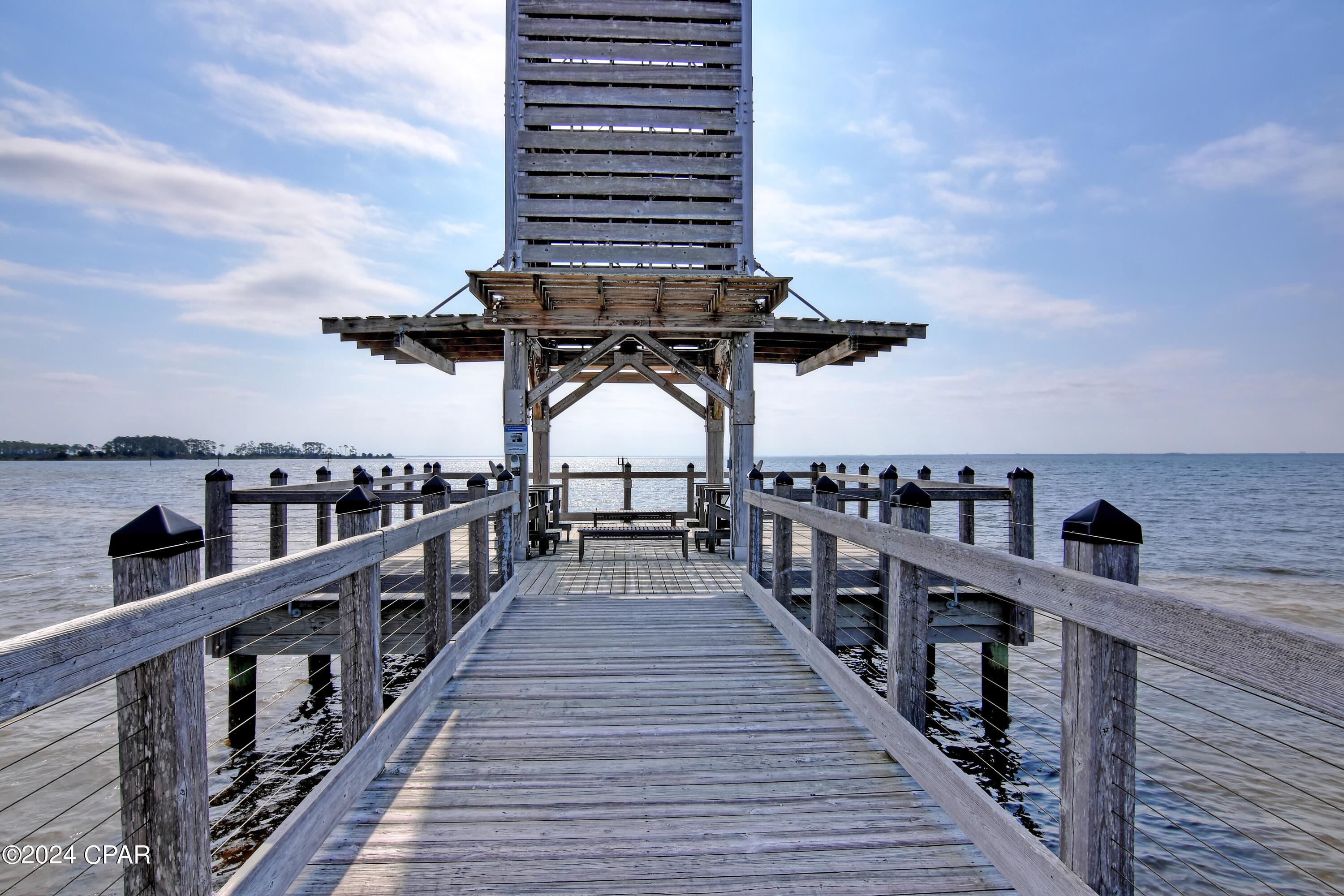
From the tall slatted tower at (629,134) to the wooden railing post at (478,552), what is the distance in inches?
210

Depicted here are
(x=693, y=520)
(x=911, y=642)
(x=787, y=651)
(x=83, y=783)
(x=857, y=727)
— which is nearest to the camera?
(x=911, y=642)

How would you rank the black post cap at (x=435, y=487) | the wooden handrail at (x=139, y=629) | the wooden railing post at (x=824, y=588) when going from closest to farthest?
1. the wooden handrail at (x=139, y=629)
2. the black post cap at (x=435, y=487)
3. the wooden railing post at (x=824, y=588)

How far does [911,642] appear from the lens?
3227 millimetres

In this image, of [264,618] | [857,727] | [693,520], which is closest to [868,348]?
[693,520]

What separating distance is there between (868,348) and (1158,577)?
1245 cm

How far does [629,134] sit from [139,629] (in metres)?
9.86

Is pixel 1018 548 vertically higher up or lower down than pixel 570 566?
higher up

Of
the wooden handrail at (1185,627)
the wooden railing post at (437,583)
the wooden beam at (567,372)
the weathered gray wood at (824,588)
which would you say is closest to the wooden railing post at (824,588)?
the weathered gray wood at (824,588)

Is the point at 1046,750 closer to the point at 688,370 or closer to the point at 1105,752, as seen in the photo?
the point at 688,370

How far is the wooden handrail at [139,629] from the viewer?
134cm

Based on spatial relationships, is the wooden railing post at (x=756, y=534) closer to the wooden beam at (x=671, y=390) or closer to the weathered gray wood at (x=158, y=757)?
the wooden beam at (x=671, y=390)

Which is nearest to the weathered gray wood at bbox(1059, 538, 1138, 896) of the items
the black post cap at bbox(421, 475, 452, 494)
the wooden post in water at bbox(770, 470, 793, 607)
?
the wooden post in water at bbox(770, 470, 793, 607)

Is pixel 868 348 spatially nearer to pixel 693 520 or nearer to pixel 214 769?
pixel 693 520

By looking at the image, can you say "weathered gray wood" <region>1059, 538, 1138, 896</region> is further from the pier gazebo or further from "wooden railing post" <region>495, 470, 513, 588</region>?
the pier gazebo
